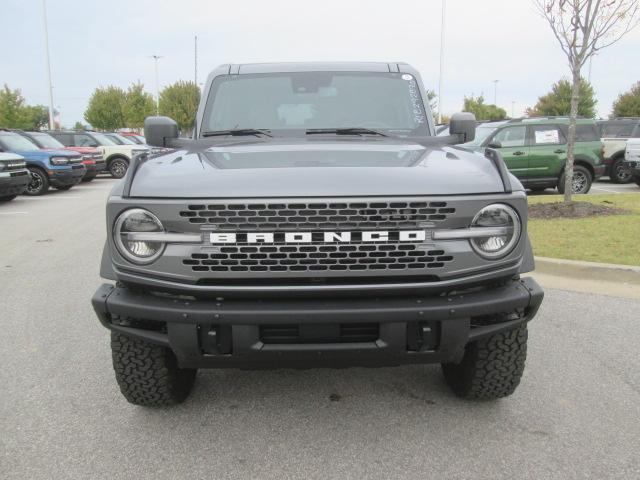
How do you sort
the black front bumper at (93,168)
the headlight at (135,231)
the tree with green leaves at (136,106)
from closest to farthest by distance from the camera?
the headlight at (135,231) < the black front bumper at (93,168) < the tree with green leaves at (136,106)

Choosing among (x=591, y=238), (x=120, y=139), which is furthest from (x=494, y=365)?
(x=120, y=139)

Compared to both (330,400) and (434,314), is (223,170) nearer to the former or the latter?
(434,314)

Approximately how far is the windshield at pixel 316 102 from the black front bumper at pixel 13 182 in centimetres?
1077

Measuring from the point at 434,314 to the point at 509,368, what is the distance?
2.64ft

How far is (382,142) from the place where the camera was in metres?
3.46

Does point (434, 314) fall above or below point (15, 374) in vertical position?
above

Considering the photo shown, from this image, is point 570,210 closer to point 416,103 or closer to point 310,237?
point 416,103

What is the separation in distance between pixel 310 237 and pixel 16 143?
51.9ft

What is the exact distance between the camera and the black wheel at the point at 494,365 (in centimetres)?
299

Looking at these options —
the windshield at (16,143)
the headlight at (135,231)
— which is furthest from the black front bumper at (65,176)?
the headlight at (135,231)

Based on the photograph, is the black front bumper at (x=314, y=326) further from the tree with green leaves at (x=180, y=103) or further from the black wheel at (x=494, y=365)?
the tree with green leaves at (x=180, y=103)

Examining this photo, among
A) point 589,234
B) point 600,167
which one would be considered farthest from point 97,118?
point 589,234

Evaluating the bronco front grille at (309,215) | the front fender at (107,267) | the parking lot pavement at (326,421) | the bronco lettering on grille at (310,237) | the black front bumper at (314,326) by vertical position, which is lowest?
the parking lot pavement at (326,421)

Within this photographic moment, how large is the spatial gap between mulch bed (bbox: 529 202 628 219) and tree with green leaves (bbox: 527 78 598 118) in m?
42.3
